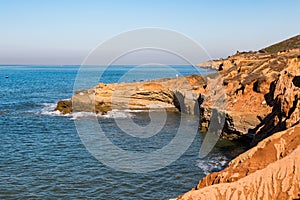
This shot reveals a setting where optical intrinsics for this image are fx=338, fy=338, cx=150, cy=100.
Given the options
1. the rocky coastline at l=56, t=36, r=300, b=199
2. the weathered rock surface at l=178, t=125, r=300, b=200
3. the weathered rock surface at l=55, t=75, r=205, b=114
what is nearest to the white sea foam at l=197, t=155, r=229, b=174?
the rocky coastline at l=56, t=36, r=300, b=199

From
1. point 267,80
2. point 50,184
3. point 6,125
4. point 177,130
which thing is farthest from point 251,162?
point 6,125

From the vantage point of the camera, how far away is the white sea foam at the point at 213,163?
79.2 ft

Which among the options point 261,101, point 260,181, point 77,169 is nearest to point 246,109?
point 261,101

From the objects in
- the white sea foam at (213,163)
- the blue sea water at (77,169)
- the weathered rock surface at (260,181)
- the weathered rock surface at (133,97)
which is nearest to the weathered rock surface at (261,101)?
the blue sea water at (77,169)

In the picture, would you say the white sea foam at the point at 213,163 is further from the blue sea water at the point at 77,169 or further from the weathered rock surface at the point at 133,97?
the weathered rock surface at the point at 133,97

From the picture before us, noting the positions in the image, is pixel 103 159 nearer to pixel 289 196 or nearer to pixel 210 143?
pixel 210 143

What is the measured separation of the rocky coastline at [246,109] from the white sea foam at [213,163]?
2.55m

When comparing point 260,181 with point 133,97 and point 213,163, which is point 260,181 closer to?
point 213,163

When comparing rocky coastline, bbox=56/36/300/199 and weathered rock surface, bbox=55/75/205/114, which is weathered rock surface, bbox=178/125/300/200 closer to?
rocky coastline, bbox=56/36/300/199

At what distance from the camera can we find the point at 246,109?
Answer: 3075cm

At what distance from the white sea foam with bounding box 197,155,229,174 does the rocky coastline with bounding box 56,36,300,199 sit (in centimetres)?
255

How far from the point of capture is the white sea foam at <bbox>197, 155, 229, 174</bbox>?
79.2 feet

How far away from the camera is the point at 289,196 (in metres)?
11.6

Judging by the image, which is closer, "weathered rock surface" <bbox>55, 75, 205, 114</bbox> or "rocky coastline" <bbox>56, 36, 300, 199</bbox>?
"rocky coastline" <bbox>56, 36, 300, 199</bbox>
